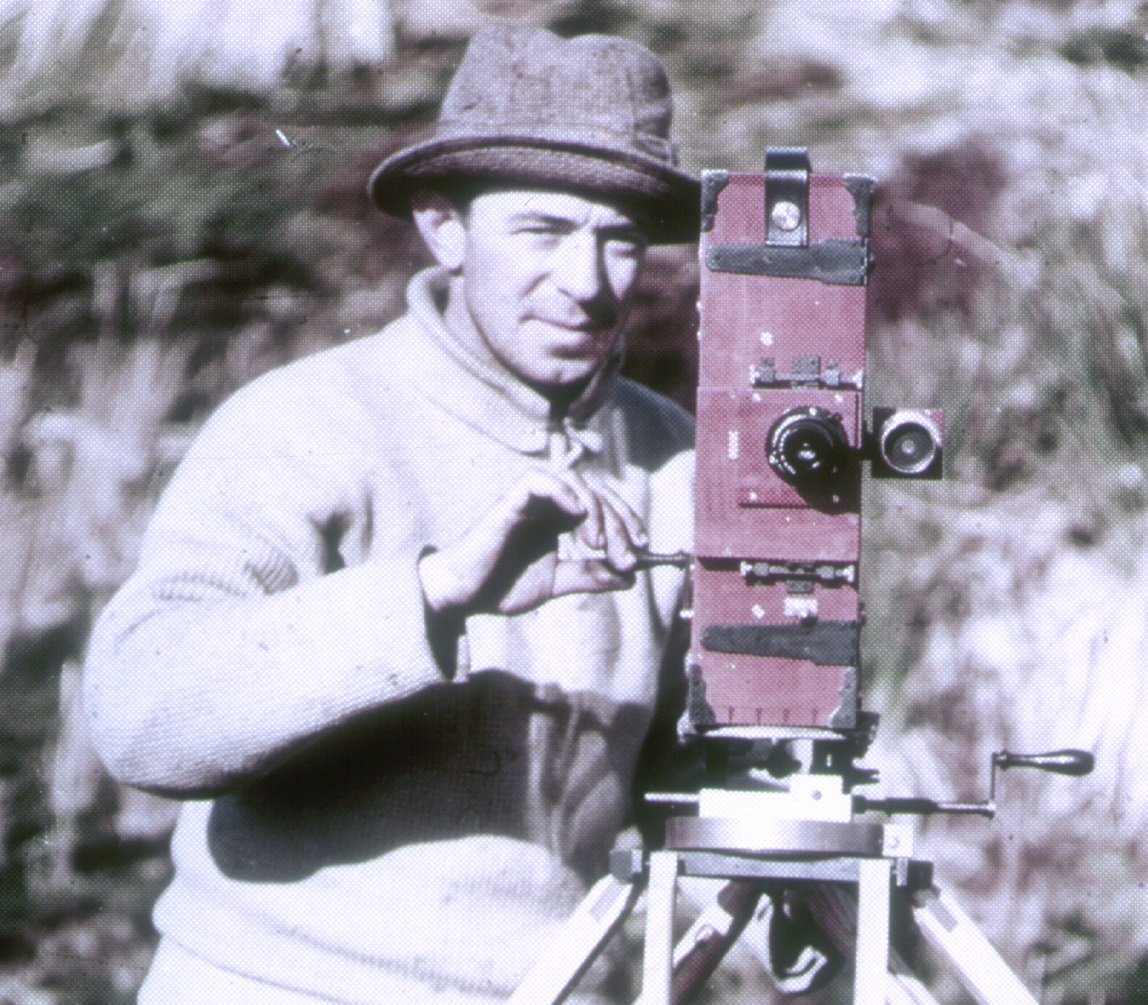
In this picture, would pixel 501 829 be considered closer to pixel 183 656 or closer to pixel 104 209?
pixel 183 656

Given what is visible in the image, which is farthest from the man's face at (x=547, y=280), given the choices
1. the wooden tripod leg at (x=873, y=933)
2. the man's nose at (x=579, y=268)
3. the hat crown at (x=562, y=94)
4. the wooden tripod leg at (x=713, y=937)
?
the wooden tripod leg at (x=873, y=933)

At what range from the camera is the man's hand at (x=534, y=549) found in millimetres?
2023

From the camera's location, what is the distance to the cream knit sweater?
2229 mm

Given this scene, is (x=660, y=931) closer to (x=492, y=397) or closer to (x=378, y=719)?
(x=378, y=719)

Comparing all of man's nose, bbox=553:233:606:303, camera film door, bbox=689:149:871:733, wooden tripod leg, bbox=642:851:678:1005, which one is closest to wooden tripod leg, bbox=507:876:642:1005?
wooden tripod leg, bbox=642:851:678:1005

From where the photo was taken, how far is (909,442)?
192cm

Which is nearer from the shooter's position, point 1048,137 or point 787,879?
point 787,879

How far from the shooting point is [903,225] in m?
2.74

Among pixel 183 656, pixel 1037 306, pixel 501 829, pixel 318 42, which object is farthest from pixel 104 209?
pixel 1037 306

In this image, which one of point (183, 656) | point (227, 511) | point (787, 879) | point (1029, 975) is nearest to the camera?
point (787, 879)

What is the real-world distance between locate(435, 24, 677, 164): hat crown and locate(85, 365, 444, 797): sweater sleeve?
0.51 m

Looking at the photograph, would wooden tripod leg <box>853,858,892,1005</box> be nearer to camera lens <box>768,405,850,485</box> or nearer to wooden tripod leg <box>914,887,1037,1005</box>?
wooden tripod leg <box>914,887,1037,1005</box>

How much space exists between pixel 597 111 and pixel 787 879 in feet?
3.92

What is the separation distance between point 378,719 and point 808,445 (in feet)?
2.55
